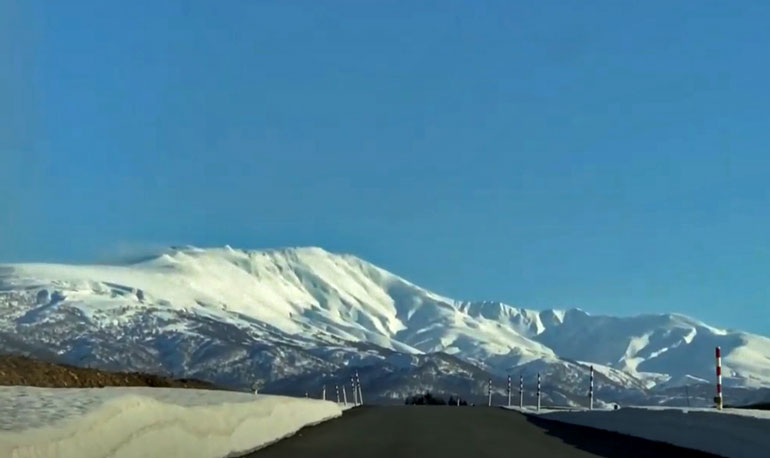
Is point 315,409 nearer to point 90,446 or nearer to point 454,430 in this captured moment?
point 454,430

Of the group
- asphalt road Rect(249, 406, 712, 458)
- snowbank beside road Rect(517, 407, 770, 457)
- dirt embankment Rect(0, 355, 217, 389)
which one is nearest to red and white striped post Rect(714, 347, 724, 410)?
snowbank beside road Rect(517, 407, 770, 457)

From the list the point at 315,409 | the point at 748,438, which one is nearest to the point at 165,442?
the point at 748,438

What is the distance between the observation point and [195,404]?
611 inches

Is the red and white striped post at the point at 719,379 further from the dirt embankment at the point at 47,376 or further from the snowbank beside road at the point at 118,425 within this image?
the dirt embankment at the point at 47,376

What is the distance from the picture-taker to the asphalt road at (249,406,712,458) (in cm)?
1667

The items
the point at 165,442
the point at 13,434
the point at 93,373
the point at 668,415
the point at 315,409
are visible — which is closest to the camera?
the point at 13,434

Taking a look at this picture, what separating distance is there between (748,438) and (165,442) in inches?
308

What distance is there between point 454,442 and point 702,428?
3708mm

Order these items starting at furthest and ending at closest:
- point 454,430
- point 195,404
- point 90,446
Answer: point 454,430, point 195,404, point 90,446

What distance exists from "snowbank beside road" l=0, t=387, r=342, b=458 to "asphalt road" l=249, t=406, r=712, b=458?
629 millimetres

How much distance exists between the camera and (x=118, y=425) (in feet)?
38.5

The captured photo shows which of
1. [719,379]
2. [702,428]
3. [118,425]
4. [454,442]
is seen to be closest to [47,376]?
[454,442]

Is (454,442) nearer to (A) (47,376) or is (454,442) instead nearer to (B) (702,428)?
(B) (702,428)

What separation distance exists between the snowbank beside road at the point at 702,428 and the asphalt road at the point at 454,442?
0.83 ft
